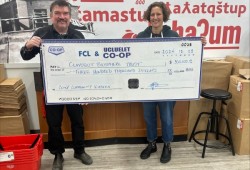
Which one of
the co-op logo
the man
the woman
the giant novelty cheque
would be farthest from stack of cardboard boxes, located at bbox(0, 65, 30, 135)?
the woman

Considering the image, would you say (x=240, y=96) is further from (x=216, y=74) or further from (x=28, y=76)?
(x=28, y=76)

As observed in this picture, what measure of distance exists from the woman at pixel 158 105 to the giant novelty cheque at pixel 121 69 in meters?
0.20

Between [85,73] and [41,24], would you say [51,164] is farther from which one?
[41,24]

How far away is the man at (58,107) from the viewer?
204cm

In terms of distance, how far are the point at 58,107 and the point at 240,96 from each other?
1.74 m

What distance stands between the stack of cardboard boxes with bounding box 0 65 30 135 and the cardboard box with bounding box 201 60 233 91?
1947 millimetres

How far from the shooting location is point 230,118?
2686 millimetres

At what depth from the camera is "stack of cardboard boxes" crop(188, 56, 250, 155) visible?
8.11ft

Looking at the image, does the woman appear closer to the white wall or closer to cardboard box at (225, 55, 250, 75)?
cardboard box at (225, 55, 250, 75)

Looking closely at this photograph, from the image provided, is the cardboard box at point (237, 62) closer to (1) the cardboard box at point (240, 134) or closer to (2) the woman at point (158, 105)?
(1) the cardboard box at point (240, 134)

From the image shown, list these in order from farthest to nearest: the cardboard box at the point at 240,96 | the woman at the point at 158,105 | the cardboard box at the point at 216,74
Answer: the cardboard box at the point at 216,74 < the cardboard box at the point at 240,96 < the woman at the point at 158,105

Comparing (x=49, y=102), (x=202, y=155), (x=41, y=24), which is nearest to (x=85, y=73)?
(x=49, y=102)

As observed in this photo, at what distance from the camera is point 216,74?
273 cm

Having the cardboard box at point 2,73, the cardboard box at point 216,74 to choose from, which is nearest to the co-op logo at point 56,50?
the cardboard box at point 2,73
